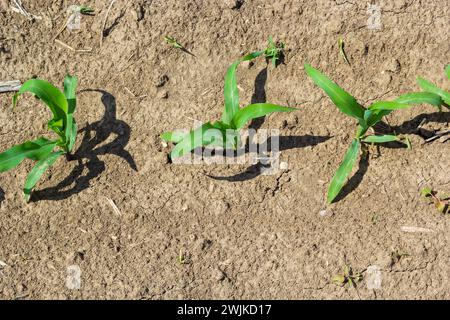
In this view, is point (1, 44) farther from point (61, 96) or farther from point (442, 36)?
point (442, 36)

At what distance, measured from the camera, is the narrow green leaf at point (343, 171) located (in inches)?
117

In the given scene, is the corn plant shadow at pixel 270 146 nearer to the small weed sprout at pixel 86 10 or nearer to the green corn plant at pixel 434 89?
the green corn plant at pixel 434 89

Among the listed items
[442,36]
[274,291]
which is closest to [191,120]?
[274,291]

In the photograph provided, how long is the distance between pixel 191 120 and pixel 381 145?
1030 millimetres

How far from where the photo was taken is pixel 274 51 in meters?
3.13

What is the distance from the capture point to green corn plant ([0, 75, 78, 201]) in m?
2.84

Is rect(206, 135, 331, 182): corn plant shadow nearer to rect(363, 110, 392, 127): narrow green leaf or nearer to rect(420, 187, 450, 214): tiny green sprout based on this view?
rect(363, 110, 392, 127): narrow green leaf

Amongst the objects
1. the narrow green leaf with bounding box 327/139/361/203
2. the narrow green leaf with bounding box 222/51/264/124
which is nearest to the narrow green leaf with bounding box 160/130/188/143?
the narrow green leaf with bounding box 222/51/264/124

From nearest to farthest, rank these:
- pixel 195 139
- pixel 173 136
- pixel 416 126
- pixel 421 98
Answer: pixel 195 139, pixel 421 98, pixel 173 136, pixel 416 126

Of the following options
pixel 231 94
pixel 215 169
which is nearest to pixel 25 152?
pixel 215 169

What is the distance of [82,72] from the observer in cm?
315

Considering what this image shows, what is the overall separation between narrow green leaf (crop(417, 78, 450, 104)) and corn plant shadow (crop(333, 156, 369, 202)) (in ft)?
1.56

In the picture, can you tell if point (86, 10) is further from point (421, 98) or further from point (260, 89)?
point (421, 98)

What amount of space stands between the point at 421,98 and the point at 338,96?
43cm
